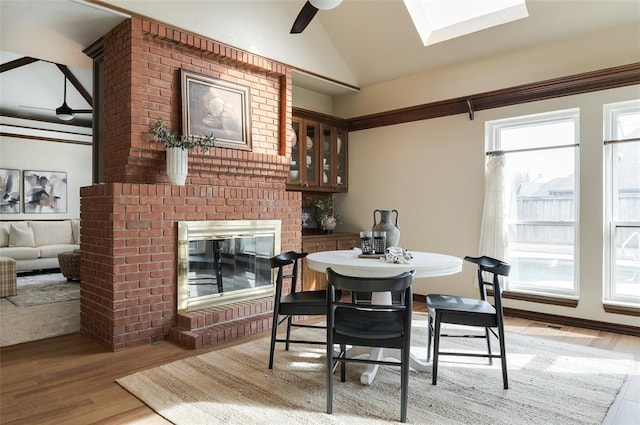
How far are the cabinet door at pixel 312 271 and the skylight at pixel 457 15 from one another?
2.61 metres

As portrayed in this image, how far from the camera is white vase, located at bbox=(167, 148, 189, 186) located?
11.1 ft

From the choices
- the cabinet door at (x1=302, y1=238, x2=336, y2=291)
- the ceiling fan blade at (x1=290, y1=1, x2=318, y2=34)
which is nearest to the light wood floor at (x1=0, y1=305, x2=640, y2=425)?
the cabinet door at (x1=302, y1=238, x2=336, y2=291)

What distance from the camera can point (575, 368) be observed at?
2.79 meters

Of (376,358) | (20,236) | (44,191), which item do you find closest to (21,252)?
(20,236)

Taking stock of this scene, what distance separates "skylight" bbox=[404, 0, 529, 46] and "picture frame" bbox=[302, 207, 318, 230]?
254 cm

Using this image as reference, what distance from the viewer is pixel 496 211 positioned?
14.1 ft

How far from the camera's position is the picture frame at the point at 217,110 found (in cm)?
367

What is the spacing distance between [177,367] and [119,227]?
1171mm

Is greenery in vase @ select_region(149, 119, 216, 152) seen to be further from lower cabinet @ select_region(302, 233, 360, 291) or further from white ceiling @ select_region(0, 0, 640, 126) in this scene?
lower cabinet @ select_region(302, 233, 360, 291)

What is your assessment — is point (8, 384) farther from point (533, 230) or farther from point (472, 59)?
point (472, 59)

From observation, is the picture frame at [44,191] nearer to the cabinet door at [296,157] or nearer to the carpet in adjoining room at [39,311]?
the carpet in adjoining room at [39,311]

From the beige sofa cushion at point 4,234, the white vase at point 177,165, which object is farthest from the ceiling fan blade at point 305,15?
the beige sofa cushion at point 4,234

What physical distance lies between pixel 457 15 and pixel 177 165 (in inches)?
131

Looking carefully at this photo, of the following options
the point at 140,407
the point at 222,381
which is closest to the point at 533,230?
the point at 222,381
